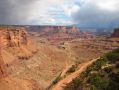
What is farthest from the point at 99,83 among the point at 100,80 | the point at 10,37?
the point at 10,37

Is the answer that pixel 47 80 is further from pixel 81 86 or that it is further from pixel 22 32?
pixel 81 86

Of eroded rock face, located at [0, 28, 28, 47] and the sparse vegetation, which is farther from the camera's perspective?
eroded rock face, located at [0, 28, 28, 47]

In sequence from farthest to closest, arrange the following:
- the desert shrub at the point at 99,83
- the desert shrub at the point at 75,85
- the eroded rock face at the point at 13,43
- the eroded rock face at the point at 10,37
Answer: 1. the eroded rock face at the point at 10,37
2. the eroded rock face at the point at 13,43
3. the desert shrub at the point at 75,85
4. the desert shrub at the point at 99,83

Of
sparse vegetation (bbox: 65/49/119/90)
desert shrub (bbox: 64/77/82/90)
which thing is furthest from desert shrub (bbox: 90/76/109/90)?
desert shrub (bbox: 64/77/82/90)

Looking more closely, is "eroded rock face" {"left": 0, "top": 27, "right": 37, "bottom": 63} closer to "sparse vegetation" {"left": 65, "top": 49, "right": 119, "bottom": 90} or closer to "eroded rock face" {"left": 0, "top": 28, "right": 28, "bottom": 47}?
"eroded rock face" {"left": 0, "top": 28, "right": 28, "bottom": 47}

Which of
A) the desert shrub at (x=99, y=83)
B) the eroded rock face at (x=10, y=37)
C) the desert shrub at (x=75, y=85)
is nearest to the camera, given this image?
the desert shrub at (x=99, y=83)

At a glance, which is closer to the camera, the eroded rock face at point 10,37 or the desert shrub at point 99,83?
the desert shrub at point 99,83

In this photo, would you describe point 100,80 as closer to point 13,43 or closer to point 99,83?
point 99,83

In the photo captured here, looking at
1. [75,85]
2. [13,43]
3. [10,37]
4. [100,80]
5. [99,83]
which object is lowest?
[13,43]

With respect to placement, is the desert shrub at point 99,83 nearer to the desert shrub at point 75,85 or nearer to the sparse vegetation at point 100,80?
the sparse vegetation at point 100,80

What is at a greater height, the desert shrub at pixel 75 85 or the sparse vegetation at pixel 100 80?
the sparse vegetation at pixel 100 80

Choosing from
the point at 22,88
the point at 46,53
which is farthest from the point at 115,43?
the point at 22,88

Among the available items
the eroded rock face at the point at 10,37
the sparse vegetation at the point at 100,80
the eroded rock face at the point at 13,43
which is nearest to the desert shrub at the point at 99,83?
the sparse vegetation at the point at 100,80
